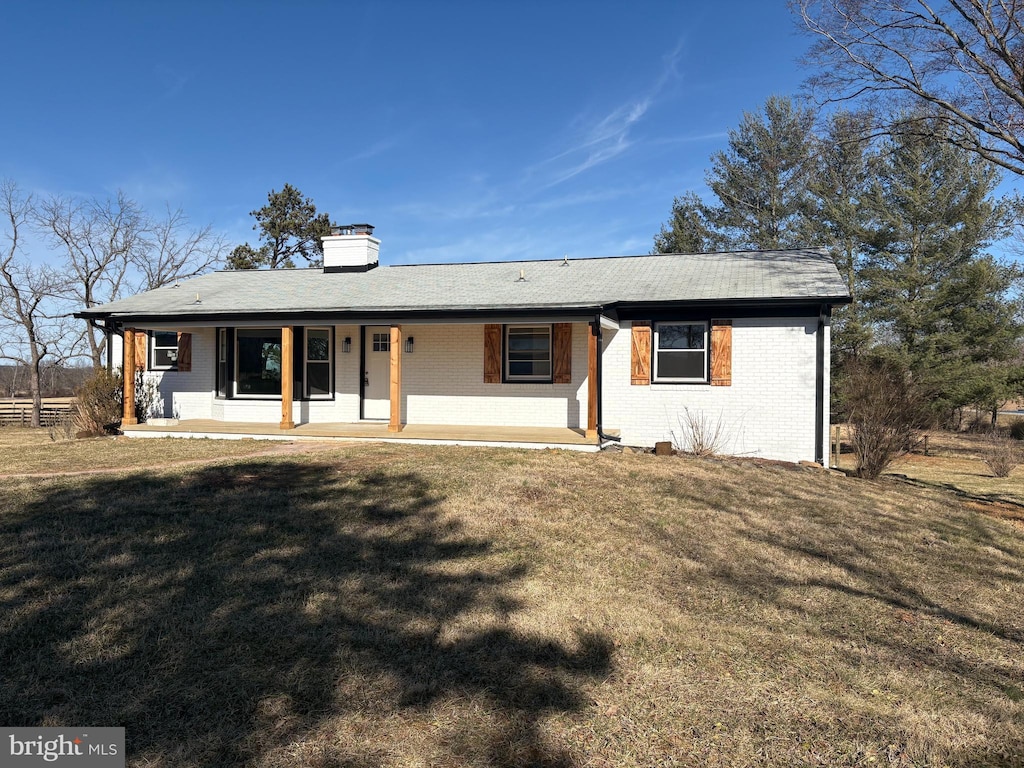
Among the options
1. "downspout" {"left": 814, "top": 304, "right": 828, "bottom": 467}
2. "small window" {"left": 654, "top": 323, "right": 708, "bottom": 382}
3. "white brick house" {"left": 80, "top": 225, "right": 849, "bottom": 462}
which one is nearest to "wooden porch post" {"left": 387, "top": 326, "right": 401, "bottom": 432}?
"white brick house" {"left": 80, "top": 225, "right": 849, "bottom": 462}

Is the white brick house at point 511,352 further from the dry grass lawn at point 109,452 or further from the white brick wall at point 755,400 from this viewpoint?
the dry grass lawn at point 109,452

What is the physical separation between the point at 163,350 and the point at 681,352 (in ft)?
39.1

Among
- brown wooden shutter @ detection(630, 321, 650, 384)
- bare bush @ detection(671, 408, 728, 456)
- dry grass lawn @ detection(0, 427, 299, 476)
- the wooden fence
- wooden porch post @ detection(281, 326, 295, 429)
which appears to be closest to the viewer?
dry grass lawn @ detection(0, 427, 299, 476)

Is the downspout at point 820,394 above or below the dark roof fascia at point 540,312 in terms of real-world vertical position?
below

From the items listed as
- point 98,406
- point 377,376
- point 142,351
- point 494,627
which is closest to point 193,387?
point 142,351

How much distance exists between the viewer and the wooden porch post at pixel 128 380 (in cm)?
1406

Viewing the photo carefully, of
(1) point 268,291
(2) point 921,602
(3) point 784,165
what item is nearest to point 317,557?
(2) point 921,602

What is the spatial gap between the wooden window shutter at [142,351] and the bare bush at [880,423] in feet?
50.6

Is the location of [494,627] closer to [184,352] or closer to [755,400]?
[755,400]

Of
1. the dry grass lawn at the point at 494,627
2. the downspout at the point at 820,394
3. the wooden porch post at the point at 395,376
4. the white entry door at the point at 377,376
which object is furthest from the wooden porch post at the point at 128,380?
the downspout at the point at 820,394

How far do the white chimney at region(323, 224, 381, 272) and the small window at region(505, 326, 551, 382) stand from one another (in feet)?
17.5

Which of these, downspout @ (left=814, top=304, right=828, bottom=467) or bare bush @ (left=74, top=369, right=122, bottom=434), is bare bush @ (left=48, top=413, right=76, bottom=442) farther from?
downspout @ (left=814, top=304, right=828, bottom=467)

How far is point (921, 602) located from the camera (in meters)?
5.70

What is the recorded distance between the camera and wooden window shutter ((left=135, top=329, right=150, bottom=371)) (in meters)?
15.9
